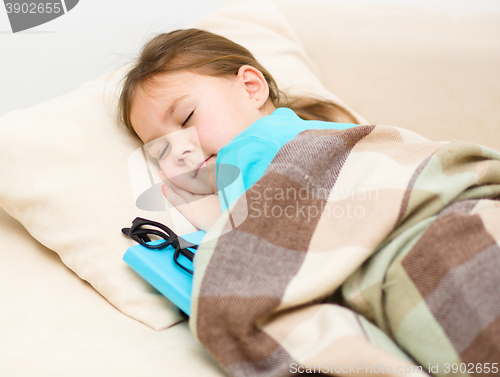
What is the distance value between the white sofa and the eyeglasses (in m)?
0.11

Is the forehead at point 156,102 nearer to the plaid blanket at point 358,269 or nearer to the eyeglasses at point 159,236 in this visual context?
the eyeglasses at point 159,236

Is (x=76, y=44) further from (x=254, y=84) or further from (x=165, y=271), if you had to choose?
(x=165, y=271)

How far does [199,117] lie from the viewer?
83 centimetres

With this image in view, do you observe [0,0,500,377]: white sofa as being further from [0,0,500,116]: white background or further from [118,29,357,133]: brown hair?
[0,0,500,116]: white background

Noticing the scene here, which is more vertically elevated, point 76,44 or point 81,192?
point 76,44

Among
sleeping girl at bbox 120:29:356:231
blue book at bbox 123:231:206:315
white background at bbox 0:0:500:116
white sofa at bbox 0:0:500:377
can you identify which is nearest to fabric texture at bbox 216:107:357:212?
sleeping girl at bbox 120:29:356:231

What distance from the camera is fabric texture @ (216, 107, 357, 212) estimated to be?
0.68 meters

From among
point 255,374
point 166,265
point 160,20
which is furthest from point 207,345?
point 160,20

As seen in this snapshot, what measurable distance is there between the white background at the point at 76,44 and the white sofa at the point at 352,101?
16.6 inches

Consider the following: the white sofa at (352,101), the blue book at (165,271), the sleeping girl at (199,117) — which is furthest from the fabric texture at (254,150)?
the white sofa at (352,101)

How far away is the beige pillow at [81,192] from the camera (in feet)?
2.08

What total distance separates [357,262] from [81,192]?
1.63 feet

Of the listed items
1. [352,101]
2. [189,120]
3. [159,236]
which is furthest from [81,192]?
[352,101]

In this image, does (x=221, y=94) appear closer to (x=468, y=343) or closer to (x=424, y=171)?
(x=424, y=171)
